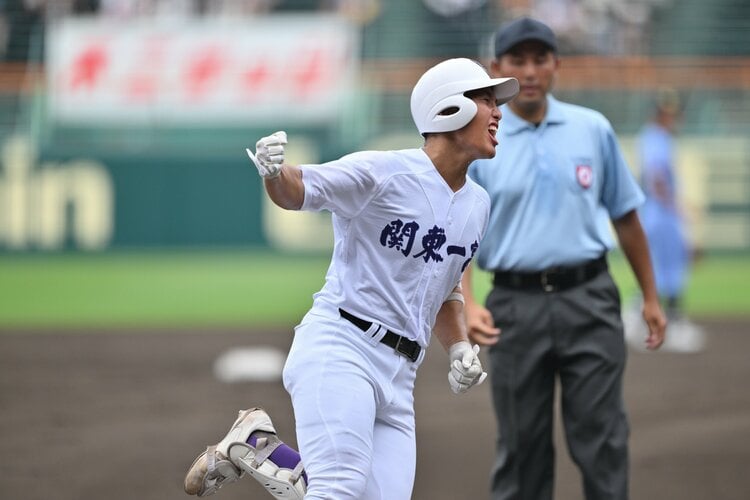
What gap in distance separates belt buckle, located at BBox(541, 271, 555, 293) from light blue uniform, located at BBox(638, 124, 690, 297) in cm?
781

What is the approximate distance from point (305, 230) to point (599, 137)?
14253mm

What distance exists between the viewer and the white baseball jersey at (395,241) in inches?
183

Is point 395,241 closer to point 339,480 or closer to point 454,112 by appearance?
point 454,112

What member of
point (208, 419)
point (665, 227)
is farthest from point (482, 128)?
point (665, 227)

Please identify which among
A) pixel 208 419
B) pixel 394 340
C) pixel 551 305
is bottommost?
pixel 208 419

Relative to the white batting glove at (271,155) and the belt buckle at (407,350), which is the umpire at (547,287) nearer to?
the belt buckle at (407,350)

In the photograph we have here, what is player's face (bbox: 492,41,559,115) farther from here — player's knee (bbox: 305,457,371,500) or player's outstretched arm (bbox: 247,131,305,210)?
player's knee (bbox: 305,457,371,500)

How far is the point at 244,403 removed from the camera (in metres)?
10.2

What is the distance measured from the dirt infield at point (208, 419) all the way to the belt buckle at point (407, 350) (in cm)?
258

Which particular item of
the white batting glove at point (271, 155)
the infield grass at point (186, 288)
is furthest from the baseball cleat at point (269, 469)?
the infield grass at point (186, 288)

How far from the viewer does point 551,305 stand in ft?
19.6

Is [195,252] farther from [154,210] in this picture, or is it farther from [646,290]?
[646,290]

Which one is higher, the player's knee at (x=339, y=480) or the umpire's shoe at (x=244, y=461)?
the player's knee at (x=339, y=480)

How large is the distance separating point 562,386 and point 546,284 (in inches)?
19.5
